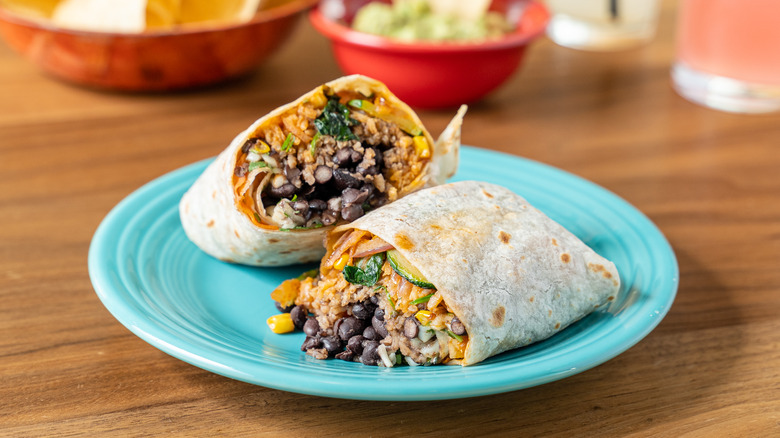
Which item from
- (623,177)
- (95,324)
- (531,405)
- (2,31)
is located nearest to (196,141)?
(2,31)

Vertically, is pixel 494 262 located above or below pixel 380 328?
above

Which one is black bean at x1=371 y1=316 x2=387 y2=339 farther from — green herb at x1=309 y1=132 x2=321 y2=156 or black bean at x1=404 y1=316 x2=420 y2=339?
green herb at x1=309 y1=132 x2=321 y2=156

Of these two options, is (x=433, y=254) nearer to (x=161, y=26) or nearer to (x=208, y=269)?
(x=208, y=269)

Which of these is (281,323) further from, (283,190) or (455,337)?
(455,337)

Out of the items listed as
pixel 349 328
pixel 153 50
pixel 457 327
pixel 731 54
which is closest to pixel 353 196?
pixel 349 328

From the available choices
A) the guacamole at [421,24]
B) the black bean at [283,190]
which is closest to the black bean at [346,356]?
the black bean at [283,190]

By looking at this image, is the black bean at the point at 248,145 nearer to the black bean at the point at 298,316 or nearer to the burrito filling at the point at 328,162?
the burrito filling at the point at 328,162

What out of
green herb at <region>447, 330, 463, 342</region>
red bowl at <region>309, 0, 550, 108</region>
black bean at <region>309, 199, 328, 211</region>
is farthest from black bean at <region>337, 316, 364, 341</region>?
red bowl at <region>309, 0, 550, 108</region>
